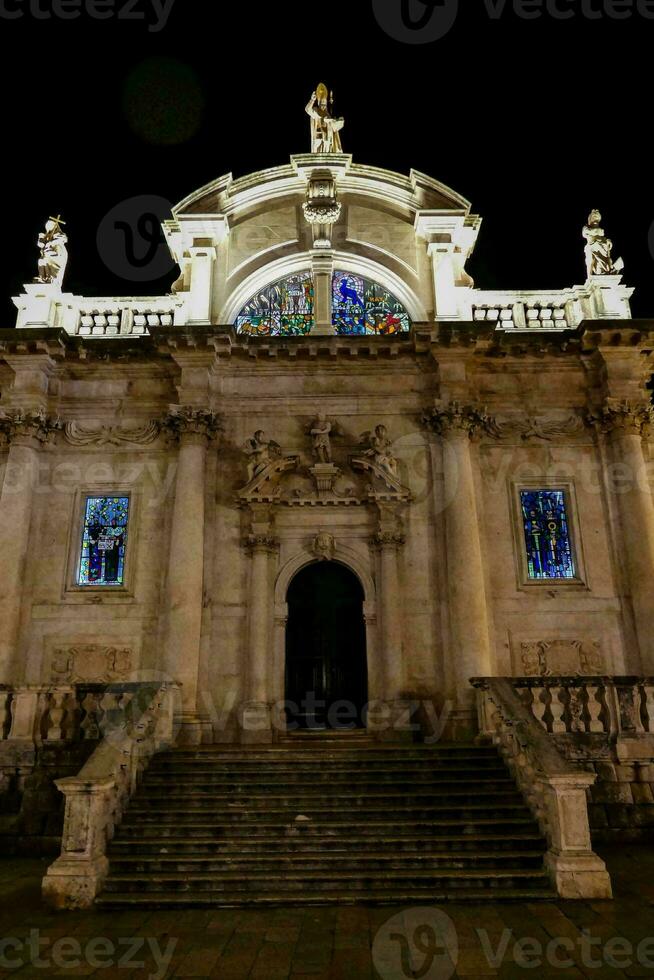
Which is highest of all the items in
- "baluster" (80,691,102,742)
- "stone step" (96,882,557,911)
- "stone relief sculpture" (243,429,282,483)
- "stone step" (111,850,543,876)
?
"stone relief sculpture" (243,429,282,483)

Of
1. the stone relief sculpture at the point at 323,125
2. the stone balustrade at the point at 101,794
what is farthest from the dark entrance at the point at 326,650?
→ the stone relief sculpture at the point at 323,125

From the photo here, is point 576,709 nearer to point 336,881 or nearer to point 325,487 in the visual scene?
point 336,881

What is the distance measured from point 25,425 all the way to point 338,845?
37.2 feet

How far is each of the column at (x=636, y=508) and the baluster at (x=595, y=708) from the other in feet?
8.99

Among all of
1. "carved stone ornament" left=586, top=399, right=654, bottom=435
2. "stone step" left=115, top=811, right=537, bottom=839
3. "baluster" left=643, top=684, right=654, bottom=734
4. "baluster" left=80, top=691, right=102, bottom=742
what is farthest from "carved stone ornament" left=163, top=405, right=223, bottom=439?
"baluster" left=643, top=684, right=654, bottom=734

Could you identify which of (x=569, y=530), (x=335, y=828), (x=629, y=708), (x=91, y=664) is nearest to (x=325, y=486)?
(x=569, y=530)

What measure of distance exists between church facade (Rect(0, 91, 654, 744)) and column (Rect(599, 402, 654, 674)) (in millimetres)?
53

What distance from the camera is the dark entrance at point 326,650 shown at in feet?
49.5

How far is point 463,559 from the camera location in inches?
587

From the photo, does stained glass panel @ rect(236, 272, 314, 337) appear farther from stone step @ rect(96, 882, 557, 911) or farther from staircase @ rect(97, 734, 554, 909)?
stone step @ rect(96, 882, 557, 911)

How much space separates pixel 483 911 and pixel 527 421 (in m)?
11.2

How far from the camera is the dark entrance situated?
15102 mm

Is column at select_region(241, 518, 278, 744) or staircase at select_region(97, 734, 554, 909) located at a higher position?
column at select_region(241, 518, 278, 744)

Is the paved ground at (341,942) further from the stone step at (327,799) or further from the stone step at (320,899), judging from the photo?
the stone step at (327,799)
